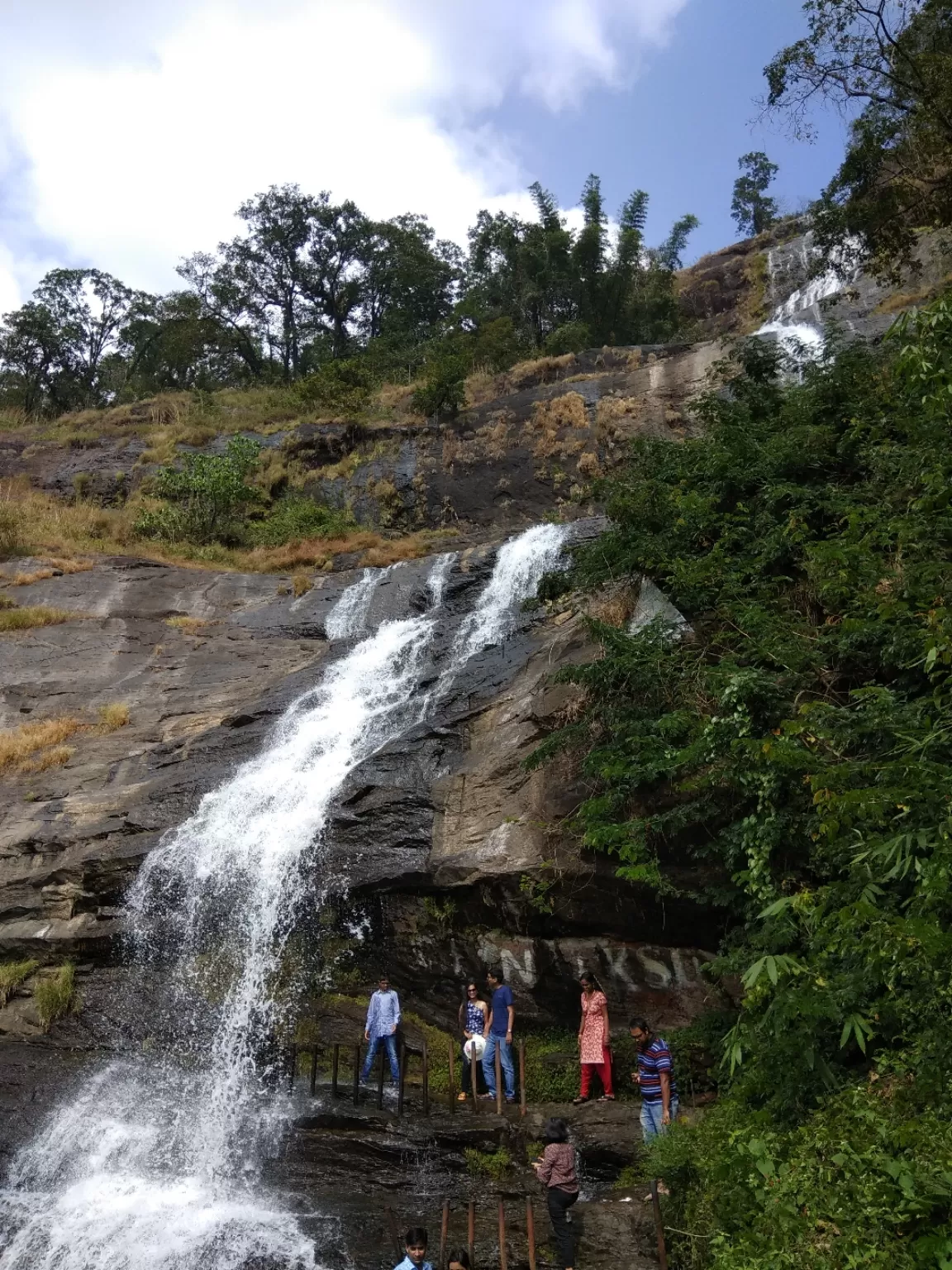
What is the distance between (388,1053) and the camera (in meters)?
10.1

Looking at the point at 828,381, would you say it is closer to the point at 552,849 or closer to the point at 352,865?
the point at 552,849

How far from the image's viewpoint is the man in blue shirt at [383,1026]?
32.9 ft

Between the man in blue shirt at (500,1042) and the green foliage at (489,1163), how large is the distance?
0.85 meters

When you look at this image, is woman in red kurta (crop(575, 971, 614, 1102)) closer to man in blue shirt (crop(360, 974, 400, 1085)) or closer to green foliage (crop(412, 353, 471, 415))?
man in blue shirt (crop(360, 974, 400, 1085))

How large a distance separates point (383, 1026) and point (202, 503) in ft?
69.4

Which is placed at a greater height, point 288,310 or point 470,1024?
point 288,310

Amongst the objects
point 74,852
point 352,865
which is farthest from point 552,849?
point 74,852

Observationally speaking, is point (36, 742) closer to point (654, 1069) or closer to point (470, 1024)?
point (470, 1024)

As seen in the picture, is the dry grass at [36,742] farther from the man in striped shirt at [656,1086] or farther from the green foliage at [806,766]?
the man in striped shirt at [656,1086]

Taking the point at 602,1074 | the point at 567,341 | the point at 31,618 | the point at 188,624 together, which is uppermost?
the point at 567,341

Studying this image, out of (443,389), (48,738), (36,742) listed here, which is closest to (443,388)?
(443,389)

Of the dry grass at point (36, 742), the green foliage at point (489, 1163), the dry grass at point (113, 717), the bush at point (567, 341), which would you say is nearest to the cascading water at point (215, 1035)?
the green foliage at point (489, 1163)

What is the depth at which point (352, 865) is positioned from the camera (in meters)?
12.0

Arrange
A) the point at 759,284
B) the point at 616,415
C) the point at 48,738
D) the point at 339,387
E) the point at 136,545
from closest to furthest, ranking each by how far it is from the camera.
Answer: the point at 48,738 < the point at 136,545 < the point at 616,415 < the point at 339,387 < the point at 759,284
